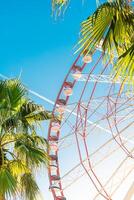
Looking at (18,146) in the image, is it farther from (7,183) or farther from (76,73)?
(76,73)

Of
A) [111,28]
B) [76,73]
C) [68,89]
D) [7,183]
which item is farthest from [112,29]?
[68,89]

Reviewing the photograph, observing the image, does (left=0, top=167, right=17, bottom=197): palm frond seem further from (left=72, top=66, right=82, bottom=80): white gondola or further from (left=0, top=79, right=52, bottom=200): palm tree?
(left=72, top=66, right=82, bottom=80): white gondola

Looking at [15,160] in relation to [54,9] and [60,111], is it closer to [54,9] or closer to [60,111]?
[54,9]

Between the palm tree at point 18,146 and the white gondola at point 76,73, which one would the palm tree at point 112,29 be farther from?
the white gondola at point 76,73

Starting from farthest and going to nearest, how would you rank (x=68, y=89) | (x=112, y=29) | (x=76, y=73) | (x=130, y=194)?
(x=68, y=89) < (x=76, y=73) < (x=130, y=194) < (x=112, y=29)

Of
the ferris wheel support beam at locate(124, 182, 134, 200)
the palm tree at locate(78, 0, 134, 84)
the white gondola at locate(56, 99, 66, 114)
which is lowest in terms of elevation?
the palm tree at locate(78, 0, 134, 84)

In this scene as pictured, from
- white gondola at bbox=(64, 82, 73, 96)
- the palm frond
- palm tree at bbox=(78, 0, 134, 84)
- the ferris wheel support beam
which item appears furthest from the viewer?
Result: white gondola at bbox=(64, 82, 73, 96)

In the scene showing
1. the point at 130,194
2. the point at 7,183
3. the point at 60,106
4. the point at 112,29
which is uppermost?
the point at 60,106

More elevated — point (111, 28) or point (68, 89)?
point (68, 89)

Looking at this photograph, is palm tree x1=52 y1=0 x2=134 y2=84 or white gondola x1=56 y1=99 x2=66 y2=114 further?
white gondola x1=56 y1=99 x2=66 y2=114

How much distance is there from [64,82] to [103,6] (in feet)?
69.9

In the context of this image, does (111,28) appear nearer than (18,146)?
Yes

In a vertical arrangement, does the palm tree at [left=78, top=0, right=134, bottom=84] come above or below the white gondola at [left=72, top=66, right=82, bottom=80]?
below

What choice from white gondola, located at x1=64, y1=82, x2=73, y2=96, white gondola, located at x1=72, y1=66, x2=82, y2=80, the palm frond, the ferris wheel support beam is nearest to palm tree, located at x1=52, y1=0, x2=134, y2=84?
the palm frond
